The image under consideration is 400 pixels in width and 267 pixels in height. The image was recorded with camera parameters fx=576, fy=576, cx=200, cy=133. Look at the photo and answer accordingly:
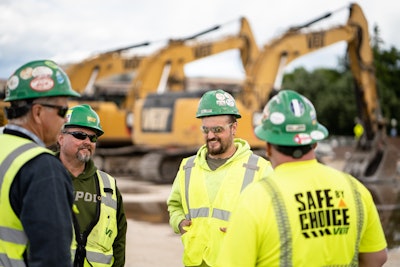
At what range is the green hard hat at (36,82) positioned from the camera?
2.44 meters

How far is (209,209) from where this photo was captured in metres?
3.81

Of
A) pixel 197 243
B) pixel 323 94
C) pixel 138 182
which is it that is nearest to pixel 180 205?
pixel 197 243

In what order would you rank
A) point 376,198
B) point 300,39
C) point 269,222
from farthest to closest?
point 300,39
point 376,198
point 269,222

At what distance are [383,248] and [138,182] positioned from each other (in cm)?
1758

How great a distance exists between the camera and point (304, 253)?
2.34 metres

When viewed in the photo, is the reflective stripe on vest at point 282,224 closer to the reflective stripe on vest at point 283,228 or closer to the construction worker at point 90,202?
the reflective stripe on vest at point 283,228

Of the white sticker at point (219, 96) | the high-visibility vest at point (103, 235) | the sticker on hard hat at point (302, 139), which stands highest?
the sticker on hard hat at point (302, 139)

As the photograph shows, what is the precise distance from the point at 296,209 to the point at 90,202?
1.69 m

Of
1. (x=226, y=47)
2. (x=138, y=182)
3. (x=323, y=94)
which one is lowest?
(x=323, y=94)

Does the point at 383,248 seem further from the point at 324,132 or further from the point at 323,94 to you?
the point at 323,94

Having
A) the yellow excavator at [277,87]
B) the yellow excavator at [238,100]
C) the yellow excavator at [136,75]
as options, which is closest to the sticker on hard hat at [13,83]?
the yellow excavator at [238,100]

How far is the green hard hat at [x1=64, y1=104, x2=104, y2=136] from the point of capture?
3.89 m

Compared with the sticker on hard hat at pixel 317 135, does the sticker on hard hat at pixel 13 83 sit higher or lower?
higher

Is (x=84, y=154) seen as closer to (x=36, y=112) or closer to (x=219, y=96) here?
(x=219, y=96)
